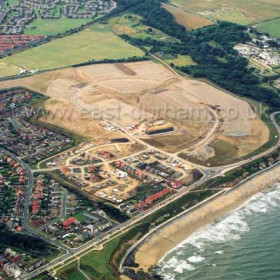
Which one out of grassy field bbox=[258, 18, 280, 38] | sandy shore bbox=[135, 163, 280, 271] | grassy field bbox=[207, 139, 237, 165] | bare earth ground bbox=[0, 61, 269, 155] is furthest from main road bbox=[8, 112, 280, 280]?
grassy field bbox=[258, 18, 280, 38]

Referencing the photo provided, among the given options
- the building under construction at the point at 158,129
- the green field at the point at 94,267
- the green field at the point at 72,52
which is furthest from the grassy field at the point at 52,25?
the green field at the point at 94,267

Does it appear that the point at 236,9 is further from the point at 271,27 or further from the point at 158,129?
the point at 158,129

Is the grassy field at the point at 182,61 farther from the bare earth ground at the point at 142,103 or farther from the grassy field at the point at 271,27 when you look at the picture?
the grassy field at the point at 271,27

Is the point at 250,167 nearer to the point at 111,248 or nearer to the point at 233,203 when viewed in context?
the point at 233,203

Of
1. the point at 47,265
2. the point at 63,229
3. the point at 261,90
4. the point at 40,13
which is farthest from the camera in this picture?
the point at 40,13

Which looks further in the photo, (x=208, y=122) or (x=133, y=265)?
(x=208, y=122)

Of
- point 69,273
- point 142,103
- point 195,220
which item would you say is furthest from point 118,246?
point 142,103

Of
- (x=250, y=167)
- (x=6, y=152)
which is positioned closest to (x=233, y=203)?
(x=250, y=167)
